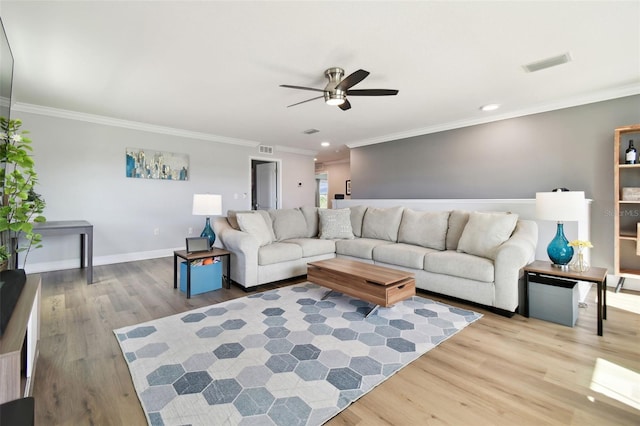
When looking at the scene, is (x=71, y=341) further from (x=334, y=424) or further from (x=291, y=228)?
(x=291, y=228)

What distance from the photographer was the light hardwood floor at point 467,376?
143cm

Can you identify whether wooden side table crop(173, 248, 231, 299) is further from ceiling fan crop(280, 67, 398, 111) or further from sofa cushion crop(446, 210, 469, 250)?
sofa cushion crop(446, 210, 469, 250)

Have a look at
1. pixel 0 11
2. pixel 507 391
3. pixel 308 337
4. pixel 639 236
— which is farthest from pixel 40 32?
pixel 639 236

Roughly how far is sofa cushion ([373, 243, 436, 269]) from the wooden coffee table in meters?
0.56

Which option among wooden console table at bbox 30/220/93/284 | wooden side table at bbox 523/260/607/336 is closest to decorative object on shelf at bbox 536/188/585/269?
wooden side table at bbox 523/260/607/336

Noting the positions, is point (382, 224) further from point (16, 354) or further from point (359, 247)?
point (16, 354)

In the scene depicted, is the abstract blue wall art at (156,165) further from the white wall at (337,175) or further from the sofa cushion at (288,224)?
the white wall at (337,175)

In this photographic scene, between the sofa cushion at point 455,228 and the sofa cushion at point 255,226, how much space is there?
2.30 metres

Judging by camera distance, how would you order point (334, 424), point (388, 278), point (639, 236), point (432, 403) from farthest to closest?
point (639, 236) → point (388, 278) → point (432, 403) → point (334, 424)

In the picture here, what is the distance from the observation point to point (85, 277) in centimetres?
387

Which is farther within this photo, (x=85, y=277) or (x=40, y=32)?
(x=85, y=277)

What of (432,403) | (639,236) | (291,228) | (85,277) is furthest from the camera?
(291,228)

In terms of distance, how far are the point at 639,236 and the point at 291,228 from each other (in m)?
4.09

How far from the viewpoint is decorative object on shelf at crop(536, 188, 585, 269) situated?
7.98ft
